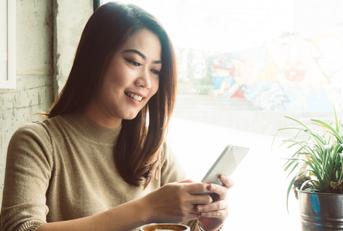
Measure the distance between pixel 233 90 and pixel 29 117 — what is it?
2.61 feet

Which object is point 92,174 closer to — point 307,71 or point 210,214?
point 210,214

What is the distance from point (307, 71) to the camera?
1599mm

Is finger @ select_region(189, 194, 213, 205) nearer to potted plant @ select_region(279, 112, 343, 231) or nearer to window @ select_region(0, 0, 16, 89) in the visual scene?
potted plant @ select_region(279, 112, 343, 231)

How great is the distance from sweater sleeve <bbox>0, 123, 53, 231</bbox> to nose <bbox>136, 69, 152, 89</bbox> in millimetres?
289

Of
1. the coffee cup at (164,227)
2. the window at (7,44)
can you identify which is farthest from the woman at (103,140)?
the window at (7,44)

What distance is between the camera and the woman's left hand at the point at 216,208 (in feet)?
3.38

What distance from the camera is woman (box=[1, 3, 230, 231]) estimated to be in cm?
111

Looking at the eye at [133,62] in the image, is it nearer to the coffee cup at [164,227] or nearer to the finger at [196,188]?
the finger at [196,188]

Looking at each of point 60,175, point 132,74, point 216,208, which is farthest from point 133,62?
point 216,208

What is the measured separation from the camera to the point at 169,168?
1523 millimetres

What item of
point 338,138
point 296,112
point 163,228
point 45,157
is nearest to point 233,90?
point 296,112

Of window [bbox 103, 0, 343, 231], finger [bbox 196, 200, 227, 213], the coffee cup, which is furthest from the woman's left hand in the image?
window [bbox 103, 0, 343, 231]

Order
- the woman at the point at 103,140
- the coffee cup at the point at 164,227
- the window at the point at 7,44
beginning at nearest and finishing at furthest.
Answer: the coffee cup at the point at 164,227 < the woman at the point at 103,140 < the window at the point at 7,44

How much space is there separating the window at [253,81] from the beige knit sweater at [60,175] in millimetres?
381
